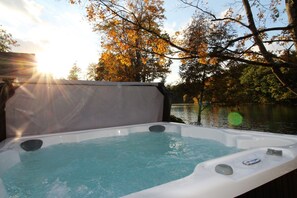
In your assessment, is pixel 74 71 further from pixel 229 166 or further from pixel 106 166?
pixel 229 166

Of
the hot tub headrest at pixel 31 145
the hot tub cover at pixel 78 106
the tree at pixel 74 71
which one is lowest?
the hot tub headrest at pixel 31 145

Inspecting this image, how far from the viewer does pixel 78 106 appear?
344cm

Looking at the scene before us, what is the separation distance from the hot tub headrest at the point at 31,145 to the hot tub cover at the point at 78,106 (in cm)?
54

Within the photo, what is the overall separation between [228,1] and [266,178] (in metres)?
4.23

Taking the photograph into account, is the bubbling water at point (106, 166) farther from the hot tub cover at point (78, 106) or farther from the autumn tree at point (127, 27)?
the autumn tree at point (127, 27)

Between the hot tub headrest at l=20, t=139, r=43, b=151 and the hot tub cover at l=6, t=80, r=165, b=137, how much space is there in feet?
1.78

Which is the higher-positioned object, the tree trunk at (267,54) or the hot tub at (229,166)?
the tree trunk at (267,54)

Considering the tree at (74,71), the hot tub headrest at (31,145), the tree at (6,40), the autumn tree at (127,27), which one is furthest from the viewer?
the tree at (74,71)

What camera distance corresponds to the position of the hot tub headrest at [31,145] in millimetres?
2467

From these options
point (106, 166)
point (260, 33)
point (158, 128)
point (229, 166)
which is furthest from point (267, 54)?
point (106, 166)

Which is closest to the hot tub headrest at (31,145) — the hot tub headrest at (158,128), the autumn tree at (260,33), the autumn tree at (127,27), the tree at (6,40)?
the hot tub headrest at (158,128)

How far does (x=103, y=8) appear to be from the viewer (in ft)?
14.3

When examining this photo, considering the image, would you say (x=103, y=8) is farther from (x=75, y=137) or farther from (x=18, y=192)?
(x=18, y=192)

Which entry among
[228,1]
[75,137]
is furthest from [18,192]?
[228,1]
